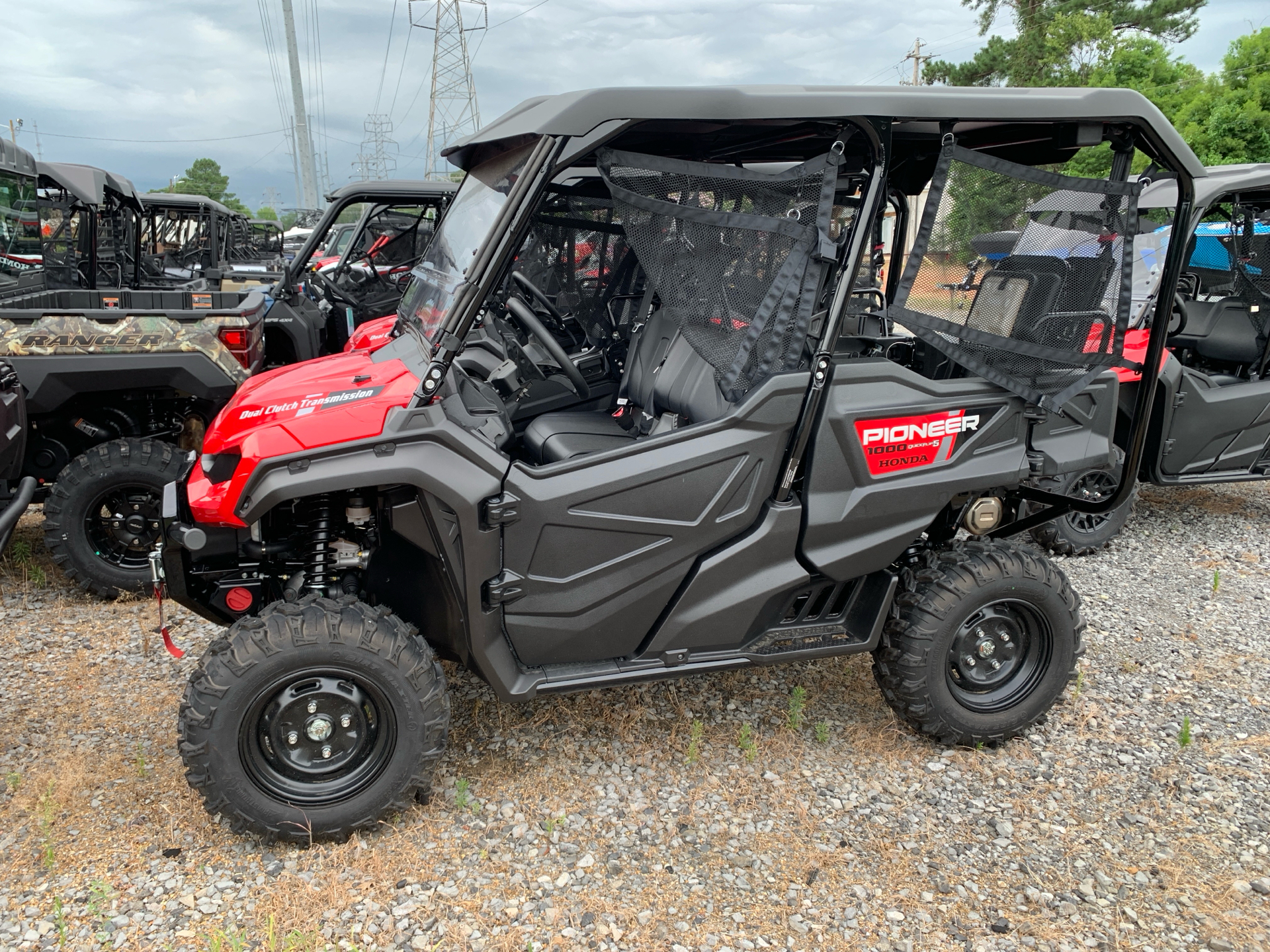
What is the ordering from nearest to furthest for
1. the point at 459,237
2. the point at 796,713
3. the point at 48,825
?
the point at 48,825 → the point at 459,237 → the point at 796,713

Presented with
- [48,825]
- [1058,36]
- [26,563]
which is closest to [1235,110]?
[1058,36]

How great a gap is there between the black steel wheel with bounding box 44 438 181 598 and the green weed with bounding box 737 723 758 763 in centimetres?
314

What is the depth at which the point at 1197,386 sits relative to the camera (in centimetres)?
575

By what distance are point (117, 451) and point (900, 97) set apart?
13.3ft

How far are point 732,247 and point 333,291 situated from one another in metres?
6.04

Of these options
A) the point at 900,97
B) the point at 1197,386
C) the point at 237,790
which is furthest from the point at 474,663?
the point at 1197,386

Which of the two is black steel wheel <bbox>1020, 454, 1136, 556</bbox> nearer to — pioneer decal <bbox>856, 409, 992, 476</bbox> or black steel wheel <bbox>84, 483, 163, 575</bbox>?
pioneer decal <bbox>856, 409, 992, 476</bbox>

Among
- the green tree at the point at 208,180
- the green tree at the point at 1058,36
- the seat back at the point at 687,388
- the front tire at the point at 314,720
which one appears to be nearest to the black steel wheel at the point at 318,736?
the front tire at the point at 314,720

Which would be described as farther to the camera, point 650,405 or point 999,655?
point 650,405

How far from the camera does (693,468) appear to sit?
297 cm

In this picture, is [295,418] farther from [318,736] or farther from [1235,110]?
[1235,110]

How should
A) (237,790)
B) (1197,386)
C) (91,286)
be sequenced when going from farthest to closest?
(91,286), (1197,386), (237,790)

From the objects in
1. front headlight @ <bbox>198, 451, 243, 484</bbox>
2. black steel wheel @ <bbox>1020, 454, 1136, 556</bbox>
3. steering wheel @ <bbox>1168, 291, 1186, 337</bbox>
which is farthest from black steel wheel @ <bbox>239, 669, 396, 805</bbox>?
steering wheel @ <bbox>1168, 291, 1186, 337</bbox>

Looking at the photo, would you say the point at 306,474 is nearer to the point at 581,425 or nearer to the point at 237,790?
the point at 237,790
